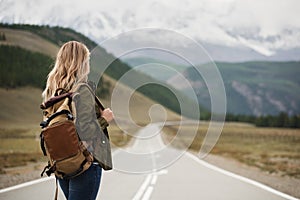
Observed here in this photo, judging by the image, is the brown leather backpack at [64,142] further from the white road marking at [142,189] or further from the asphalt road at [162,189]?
the white road marking at [142,189]

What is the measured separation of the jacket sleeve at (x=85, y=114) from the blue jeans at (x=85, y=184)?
0.98 feet

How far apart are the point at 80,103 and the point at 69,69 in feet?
1.21

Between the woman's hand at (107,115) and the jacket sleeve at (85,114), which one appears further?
the woman's hand at (107,115)

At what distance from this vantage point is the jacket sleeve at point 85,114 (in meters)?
3.91

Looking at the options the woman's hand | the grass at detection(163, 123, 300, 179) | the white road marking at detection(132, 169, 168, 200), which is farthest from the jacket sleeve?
the white road marking at detection(132, 169, 168, 200)

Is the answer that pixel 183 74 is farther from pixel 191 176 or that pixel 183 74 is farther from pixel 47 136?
pixel 191 176

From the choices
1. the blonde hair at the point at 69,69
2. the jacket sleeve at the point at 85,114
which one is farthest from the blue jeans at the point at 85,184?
the blonde hair at the point at 69,69

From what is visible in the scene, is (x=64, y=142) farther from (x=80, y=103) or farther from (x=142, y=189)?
(x=142, y=189)

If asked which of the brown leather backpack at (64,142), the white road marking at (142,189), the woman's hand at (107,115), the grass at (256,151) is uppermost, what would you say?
the woman's hand at (107,115)

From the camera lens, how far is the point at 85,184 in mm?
4074

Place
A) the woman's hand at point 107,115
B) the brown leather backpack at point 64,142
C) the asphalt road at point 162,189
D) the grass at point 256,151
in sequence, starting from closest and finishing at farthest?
the brown leather backpack at point 64,142 → the woman's hand at point 107,115 → the grass at point 256,151 → the asphalt road at point 162,189

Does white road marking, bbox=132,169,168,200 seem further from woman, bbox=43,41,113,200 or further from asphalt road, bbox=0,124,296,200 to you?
woman, bbox=43,41,113,200

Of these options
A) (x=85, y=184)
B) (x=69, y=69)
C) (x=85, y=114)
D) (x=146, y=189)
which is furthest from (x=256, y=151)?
(x=85, y=114)

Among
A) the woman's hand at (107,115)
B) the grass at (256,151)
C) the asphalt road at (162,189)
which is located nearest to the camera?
the woman's hand at (107,115)
